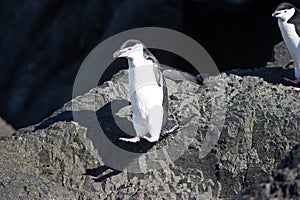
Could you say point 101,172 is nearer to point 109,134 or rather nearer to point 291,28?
point 109,134

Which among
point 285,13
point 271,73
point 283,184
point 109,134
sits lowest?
point 283,184

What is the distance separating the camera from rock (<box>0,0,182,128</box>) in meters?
9.27

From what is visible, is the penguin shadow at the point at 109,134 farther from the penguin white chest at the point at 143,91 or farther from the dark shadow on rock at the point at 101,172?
the penguin white chest at the point at 143,91

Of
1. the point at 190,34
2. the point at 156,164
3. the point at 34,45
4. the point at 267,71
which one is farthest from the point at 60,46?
the point at 156,164

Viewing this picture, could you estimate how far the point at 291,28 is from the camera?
5.36 m

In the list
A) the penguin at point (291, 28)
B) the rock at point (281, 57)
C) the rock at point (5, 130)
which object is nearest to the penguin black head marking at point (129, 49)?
the penguin at point (291, 28)

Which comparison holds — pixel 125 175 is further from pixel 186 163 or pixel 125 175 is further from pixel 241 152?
pixel 241 152

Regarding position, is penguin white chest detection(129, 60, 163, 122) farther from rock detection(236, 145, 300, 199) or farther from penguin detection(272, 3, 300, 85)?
rock detection(236, 145, 300, 199)

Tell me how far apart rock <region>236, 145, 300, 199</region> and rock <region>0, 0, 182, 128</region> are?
5.99 metres

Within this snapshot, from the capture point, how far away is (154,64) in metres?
4.85

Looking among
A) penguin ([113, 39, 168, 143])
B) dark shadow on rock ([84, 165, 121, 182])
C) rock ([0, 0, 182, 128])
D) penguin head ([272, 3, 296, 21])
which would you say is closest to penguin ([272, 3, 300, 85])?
penguin head ([272, 3, 296, 21])

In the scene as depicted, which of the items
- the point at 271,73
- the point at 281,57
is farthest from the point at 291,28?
the point at 281,57

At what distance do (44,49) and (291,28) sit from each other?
464cm

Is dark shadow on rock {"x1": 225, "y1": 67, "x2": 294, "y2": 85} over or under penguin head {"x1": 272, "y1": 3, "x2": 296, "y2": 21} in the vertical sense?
under
